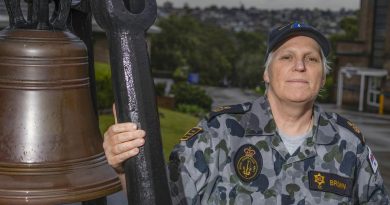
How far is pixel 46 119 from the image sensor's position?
223 cm

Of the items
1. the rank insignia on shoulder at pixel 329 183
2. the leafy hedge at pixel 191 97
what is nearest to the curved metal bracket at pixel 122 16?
the rank insignia on shoulder at pixel 329 183

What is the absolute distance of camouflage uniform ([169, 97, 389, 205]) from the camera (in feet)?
8.25

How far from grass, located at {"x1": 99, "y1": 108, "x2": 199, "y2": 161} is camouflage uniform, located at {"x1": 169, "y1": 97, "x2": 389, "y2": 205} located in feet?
32.4

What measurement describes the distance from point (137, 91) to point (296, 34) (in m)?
0.93

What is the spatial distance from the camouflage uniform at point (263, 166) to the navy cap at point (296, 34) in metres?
0.30

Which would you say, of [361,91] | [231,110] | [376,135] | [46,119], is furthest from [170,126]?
[361,91]

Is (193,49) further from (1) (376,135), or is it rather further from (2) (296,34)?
(2) (296,34)

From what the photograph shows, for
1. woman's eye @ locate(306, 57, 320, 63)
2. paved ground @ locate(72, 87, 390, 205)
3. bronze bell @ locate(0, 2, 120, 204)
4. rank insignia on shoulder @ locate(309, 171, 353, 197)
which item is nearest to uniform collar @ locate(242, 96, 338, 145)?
rank insignia on shoulder @ locate(309, 171, 353, 197)

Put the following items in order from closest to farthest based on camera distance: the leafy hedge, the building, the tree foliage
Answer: the leafy hedge → the building → the tree foliage

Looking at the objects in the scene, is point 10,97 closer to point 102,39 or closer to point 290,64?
point 290,64

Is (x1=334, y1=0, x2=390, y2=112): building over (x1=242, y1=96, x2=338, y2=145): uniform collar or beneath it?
beneath

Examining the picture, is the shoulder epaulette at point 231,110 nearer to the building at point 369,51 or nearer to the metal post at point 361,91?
the building at point 369,51

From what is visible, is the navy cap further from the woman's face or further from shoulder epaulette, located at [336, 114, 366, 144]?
shoulder epaulette, located at [336, 114, 366, 144]

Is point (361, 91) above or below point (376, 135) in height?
below
